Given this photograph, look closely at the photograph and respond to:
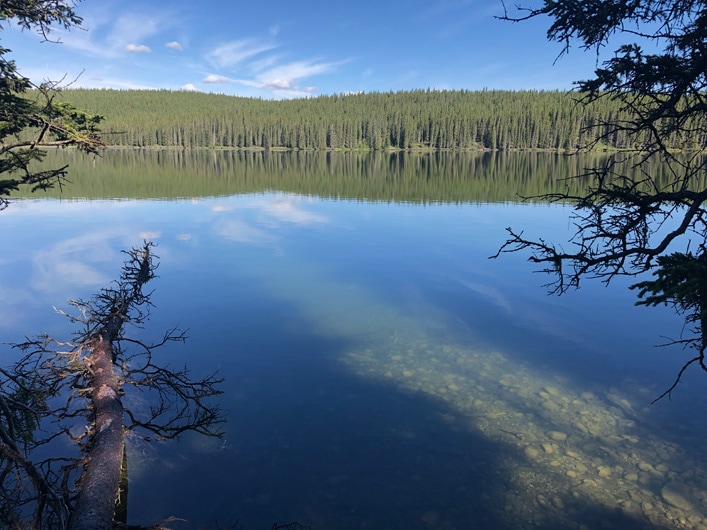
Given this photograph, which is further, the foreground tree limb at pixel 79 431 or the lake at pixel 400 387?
the lake at pixel 400 387

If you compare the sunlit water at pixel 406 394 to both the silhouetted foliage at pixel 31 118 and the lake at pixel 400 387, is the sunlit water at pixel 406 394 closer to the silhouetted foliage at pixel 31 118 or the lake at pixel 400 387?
the lake at pixel 400 387

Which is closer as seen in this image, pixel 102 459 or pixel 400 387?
pixel 102 459

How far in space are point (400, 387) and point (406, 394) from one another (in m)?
0.33

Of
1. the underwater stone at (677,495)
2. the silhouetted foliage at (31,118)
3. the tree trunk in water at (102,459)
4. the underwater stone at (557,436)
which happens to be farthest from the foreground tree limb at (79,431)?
the underwater stone at (677,495)

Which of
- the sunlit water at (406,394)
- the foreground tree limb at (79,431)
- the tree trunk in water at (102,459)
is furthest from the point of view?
the sunlit water at (406,394)

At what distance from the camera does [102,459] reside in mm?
5918

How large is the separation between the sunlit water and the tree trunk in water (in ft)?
4.76

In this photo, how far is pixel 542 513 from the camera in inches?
275

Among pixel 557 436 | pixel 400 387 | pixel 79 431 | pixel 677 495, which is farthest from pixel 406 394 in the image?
pixel 79 431

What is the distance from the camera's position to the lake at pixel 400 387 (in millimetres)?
7230

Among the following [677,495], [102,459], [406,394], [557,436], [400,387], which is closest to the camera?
[102,459]

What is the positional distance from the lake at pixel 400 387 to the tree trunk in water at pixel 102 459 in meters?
1.45

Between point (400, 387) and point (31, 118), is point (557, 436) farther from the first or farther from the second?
point (31, 118)

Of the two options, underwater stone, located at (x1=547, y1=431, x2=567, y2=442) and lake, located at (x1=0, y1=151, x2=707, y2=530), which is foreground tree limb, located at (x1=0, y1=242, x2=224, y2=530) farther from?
underwater stone, located at (x1=547, y1=431, x2=567, y2=442)
